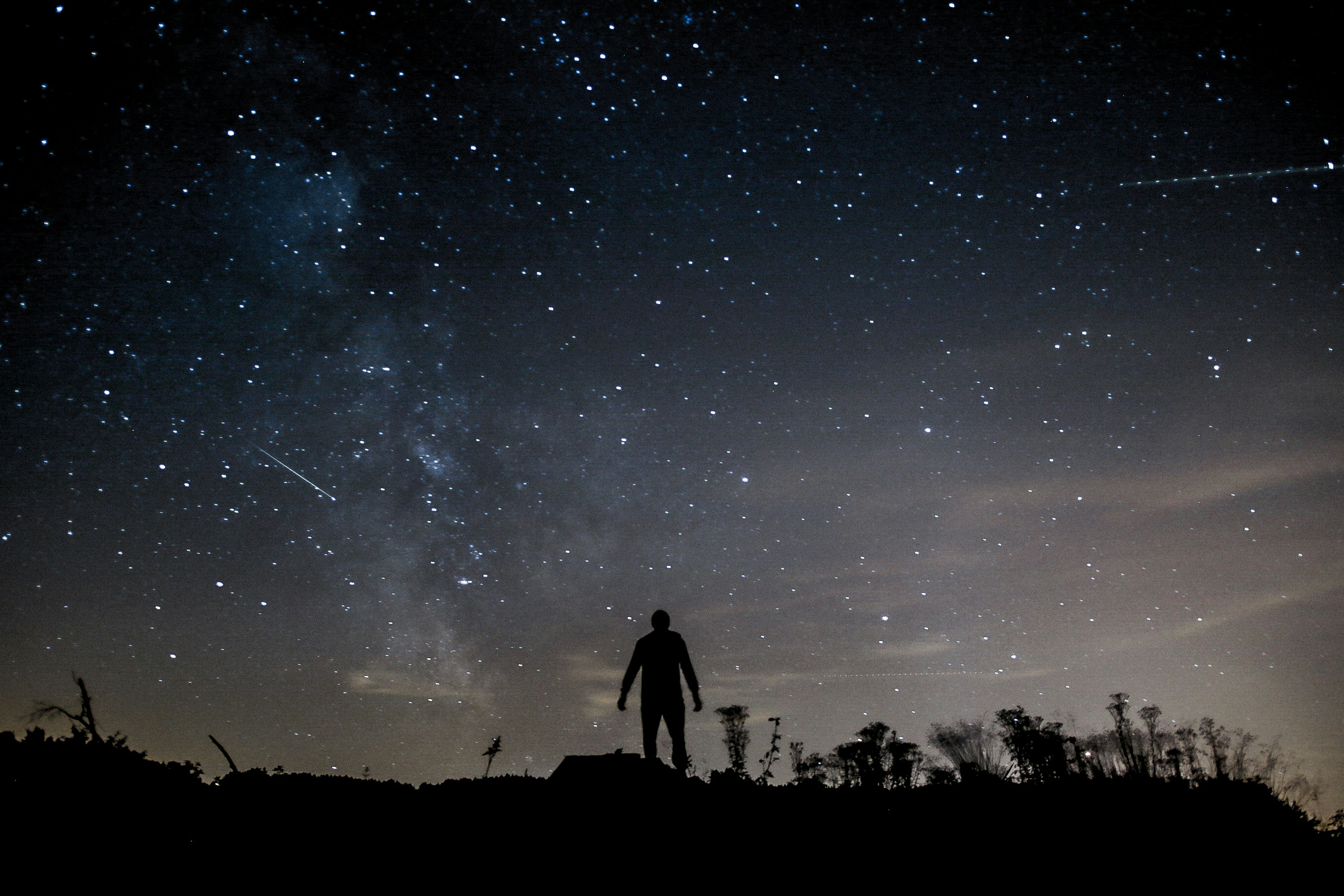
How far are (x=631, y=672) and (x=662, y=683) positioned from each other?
16.2 inches

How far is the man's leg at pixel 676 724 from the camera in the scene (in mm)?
7527

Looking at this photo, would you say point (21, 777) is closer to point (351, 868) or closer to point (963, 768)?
point (351, 868)

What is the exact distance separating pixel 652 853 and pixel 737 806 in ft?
4.22

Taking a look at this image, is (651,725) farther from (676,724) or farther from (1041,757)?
(1041,757)

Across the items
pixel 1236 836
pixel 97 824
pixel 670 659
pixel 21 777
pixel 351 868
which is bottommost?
pixel 1236 836

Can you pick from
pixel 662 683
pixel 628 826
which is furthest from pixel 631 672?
pixel 628 826

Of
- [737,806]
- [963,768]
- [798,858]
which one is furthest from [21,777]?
[963,768]

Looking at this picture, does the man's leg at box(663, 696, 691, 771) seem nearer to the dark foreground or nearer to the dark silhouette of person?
the dark silhouette of person

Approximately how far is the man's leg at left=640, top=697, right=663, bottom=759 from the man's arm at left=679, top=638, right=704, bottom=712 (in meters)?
0.43

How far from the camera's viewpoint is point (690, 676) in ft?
25.7

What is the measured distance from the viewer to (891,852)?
5.03 metres

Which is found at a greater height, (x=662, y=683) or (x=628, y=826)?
(x=662, y=683)

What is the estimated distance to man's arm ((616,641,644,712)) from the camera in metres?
7.82

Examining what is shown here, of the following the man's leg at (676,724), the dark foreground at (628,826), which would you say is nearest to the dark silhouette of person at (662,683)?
the man's leg at (676,724)
